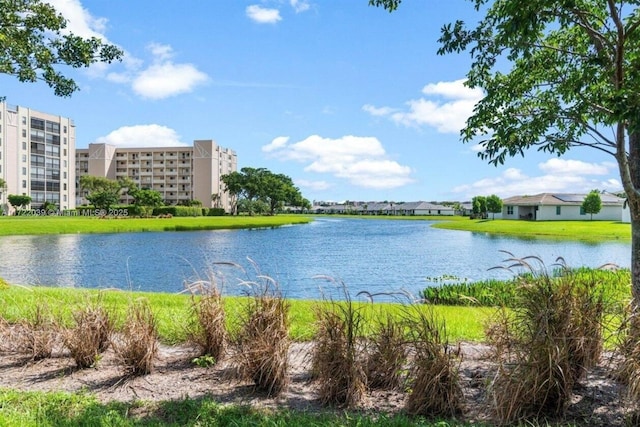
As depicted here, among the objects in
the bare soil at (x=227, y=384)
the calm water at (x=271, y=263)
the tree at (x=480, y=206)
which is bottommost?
the calm water at (x=271, y=263)

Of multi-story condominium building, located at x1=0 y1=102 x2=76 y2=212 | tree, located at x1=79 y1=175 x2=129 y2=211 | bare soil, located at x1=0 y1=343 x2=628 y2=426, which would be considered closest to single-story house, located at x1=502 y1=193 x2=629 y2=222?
tree, located at x1=79 y1=175 x2=129 y2=211

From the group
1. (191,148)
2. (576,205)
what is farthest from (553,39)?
(191,148)

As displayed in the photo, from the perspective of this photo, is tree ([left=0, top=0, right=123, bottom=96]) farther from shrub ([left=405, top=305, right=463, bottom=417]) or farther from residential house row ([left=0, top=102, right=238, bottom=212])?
residential house row ([left=0, top=102, right=238, bottom=212])

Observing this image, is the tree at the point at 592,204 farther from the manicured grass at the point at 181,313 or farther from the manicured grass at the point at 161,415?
the manicured grass at the point at 161,415

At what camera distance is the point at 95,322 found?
511 cm

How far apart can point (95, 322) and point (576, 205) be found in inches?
2804

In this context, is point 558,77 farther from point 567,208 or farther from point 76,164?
point 76,164

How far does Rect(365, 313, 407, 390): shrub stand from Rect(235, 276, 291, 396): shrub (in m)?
0.78

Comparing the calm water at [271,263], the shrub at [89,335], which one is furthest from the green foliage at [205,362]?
the calm water at [271,263]

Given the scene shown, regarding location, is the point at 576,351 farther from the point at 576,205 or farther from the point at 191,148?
the point at 191,148

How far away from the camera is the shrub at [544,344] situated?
359 centimetres

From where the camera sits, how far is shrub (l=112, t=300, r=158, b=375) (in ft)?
15.2

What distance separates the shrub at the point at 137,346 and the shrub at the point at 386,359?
219cm

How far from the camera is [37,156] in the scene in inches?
3140
